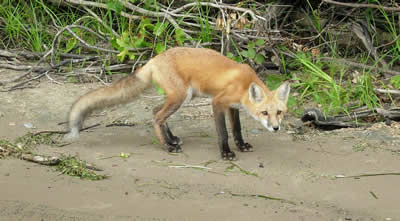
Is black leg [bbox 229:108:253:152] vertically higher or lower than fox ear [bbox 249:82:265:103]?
lower

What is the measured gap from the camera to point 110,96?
6.11m

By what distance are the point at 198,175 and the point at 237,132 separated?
102 cm

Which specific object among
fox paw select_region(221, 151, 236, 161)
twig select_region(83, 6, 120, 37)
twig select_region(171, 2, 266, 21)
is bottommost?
fox paw select_region(221, 151, 236, 161)

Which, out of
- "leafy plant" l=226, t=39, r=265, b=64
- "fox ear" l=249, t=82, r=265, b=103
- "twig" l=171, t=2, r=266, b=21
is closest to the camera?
"fox ear" l=249, t=82, r=265, b=103

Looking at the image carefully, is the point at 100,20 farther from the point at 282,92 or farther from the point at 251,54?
the point at 282,92

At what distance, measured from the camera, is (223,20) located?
297 inches

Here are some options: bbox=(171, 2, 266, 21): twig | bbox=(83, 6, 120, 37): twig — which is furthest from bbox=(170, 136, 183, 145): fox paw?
bbox=(83, 6, 120, 37): twig

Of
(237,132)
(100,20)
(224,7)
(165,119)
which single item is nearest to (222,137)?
(237,132)

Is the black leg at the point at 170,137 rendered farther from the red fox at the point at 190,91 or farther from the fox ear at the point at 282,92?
the fox ear at the point at 282,92

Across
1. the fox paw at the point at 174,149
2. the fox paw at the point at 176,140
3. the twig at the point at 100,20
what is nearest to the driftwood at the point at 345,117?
the fox paw at the point at 176,140

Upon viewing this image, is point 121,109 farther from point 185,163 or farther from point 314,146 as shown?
point 314,146

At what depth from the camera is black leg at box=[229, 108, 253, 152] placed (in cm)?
602

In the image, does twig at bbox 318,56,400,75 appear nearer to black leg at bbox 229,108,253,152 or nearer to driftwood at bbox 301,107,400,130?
driftwood at bbox 301,107,400,130

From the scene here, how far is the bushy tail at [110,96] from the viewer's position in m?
5.96
